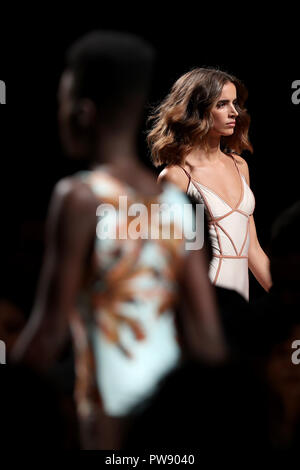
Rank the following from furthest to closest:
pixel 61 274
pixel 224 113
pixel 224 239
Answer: pixel 224 113
pixel 224 239
pixel 61 274

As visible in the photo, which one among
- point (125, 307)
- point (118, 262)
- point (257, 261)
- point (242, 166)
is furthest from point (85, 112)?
point (242, 166)

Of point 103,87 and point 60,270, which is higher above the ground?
point 103,87

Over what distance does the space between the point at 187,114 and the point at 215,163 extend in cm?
25

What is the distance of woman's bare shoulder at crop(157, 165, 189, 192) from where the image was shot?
3842 mm

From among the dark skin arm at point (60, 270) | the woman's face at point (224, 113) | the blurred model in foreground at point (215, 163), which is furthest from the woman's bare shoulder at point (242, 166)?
the dark skin arm at point (60, 270)

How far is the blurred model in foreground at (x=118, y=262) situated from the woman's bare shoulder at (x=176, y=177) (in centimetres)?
180

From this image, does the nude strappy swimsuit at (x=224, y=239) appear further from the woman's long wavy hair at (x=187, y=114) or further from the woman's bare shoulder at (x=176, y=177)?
the woman's long wavy hair at (x=187, y=114)

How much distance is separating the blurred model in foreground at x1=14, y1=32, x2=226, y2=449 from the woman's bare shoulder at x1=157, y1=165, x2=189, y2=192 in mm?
1795

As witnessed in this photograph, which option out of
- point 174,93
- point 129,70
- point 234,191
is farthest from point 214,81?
point 129,70

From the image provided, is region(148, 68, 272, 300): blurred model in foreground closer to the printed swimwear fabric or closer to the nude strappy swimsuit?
the nude strappy swimsuit

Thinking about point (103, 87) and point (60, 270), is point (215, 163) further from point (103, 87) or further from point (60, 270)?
point (60, 270)

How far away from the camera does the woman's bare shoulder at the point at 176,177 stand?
3.84 metres

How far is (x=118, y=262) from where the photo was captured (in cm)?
196

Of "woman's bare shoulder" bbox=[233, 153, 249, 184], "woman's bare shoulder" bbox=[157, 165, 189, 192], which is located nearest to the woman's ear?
"woman's bare shoulder" bbox=[157, 165, 189, 192]
